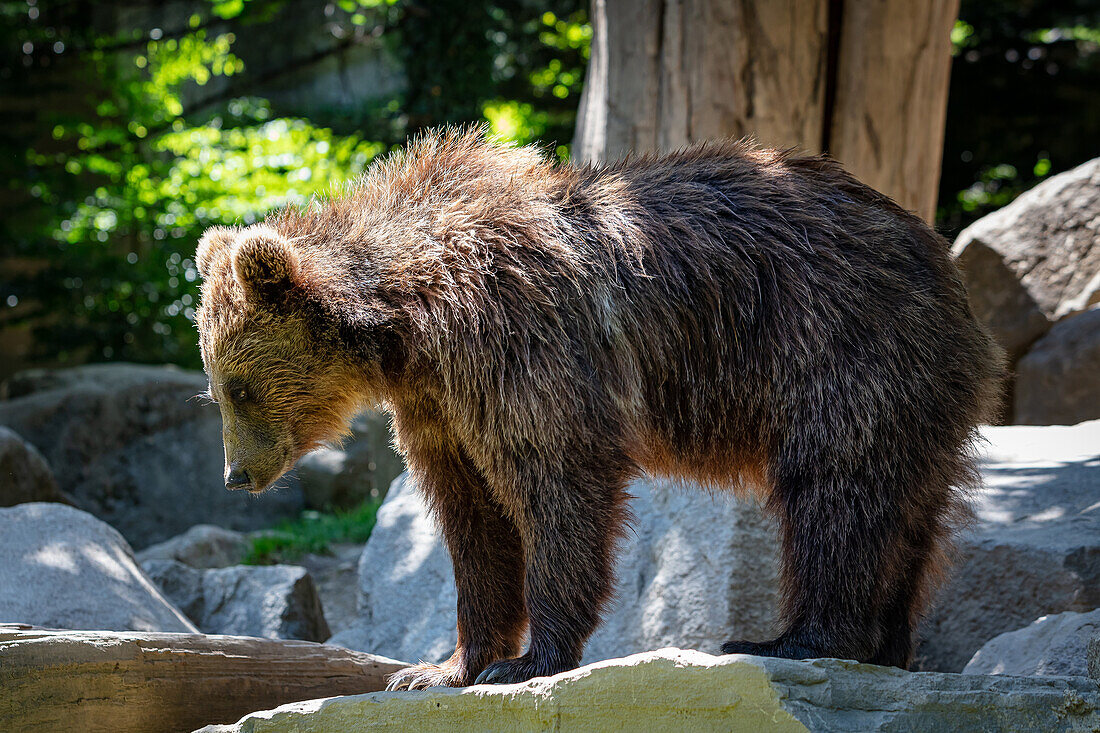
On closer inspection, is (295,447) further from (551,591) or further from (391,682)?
(551,591)

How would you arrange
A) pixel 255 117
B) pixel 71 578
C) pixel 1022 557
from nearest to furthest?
pixel 1022 557, pixel 71 578, pixel 255 117

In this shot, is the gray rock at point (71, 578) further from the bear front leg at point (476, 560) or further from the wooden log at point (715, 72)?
the wooden log at point (715, 72)

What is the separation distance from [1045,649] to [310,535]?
6.58 m

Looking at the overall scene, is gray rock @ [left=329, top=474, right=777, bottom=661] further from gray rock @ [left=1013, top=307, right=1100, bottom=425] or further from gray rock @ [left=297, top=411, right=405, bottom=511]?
gray rock @ [left=297, top=411, right=405, bottom=511]

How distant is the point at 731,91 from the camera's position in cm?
618

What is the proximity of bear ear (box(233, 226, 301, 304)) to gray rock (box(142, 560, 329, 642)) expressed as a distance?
2.69 meters

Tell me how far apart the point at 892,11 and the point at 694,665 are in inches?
196

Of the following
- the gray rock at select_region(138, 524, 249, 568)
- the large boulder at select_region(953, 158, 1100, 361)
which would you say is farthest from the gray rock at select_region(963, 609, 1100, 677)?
the gray rock at select_region(138, 524, 249, 568)

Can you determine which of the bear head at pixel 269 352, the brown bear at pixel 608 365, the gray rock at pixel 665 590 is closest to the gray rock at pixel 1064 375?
the gray rock at pixel 665 590

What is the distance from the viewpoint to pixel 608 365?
357cm

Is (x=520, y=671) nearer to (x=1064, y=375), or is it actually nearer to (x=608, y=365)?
Answer: (x=608, y=365)

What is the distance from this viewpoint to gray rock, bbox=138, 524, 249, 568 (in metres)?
7.60

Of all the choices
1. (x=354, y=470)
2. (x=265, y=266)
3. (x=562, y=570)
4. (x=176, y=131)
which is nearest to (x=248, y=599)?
(x=265, y=266)

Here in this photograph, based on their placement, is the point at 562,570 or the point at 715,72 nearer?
the point at 562,570
